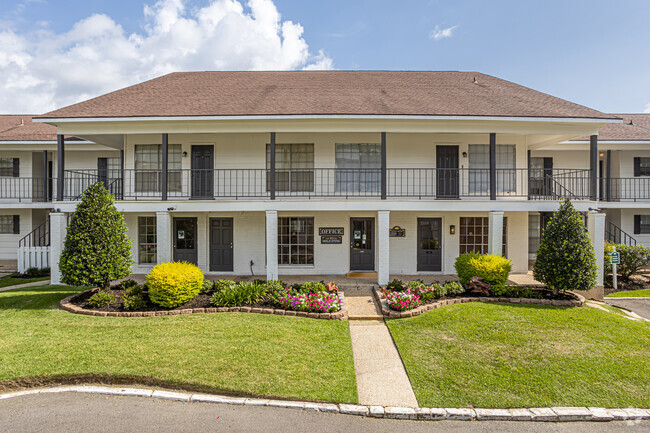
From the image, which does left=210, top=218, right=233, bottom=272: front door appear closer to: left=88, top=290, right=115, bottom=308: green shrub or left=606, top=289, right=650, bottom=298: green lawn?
left=88, top=290, right=115, bottom=308: green shrub

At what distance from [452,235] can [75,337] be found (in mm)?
12472

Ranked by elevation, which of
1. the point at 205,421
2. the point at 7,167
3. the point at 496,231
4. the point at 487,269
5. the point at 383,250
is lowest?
the point at 205,421

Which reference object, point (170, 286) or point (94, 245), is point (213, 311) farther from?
point (94, 245)

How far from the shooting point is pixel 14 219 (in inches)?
684

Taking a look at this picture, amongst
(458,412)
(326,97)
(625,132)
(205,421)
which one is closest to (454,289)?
(458,412)

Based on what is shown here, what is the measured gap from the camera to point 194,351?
6.62m

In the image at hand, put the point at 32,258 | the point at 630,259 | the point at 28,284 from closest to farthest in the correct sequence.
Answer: the point at 28,284, the point at 630,259, the point at 32,258

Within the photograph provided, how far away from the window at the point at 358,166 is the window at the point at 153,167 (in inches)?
253

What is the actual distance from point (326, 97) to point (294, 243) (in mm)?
5767

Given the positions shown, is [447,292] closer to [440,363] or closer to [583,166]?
[440,363]

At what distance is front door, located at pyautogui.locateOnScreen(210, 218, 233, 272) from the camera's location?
13.9 metres

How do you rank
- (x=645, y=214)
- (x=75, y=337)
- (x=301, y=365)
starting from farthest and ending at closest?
(x=645, y=214) → (x=75, y=337) → (x=301, y=365)

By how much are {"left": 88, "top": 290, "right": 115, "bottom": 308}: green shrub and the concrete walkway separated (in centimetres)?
641

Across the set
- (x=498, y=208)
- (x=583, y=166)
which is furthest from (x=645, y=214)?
(x=498, y=208)
